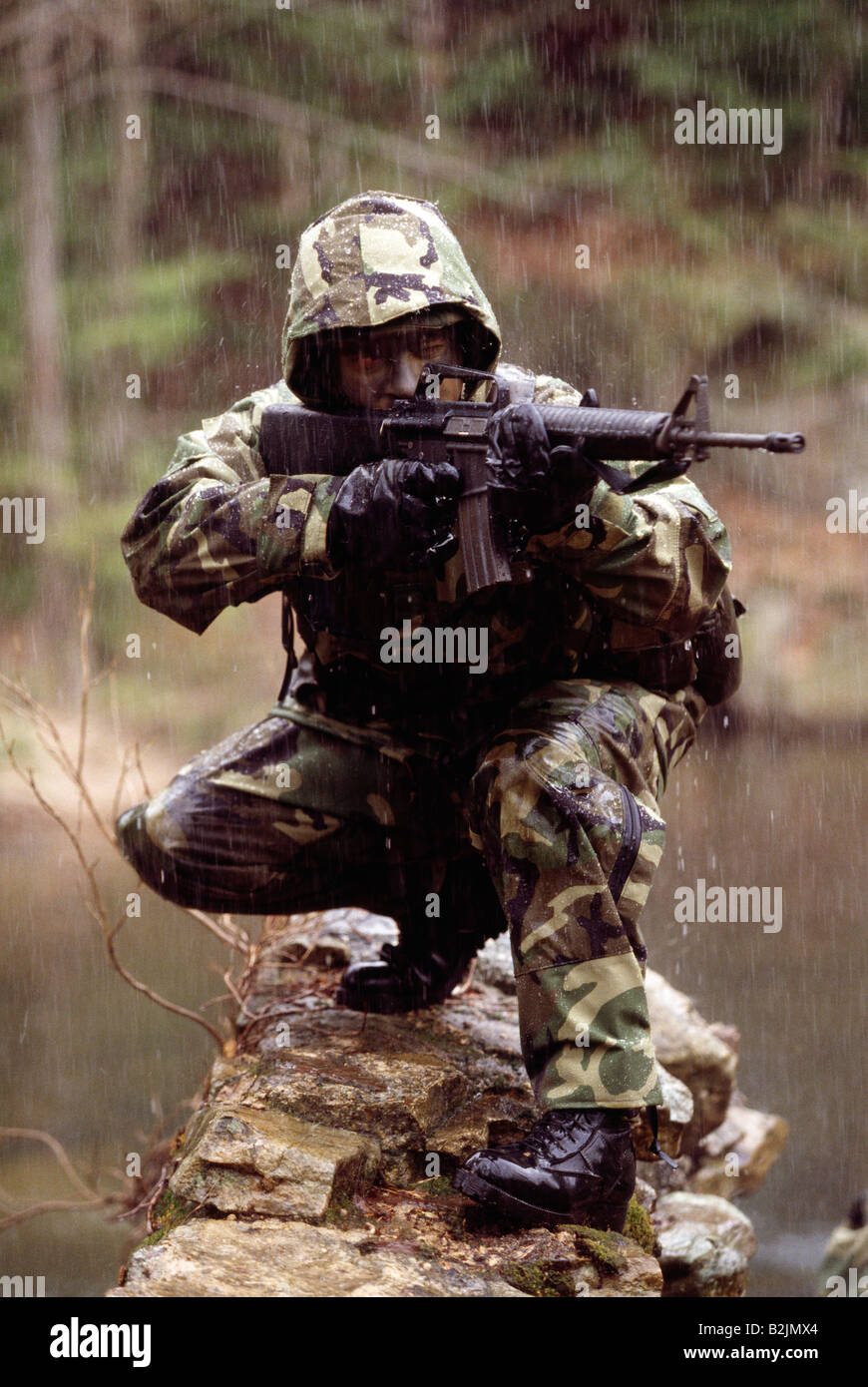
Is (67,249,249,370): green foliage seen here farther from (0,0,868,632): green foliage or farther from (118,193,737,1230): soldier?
(118,193,737,1230): soldier

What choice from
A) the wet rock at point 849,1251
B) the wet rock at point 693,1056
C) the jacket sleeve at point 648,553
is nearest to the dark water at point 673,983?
the wet rock at point 849,1251

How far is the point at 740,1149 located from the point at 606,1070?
2.56 meters

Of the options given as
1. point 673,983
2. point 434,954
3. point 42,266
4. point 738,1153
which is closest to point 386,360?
point 434,954

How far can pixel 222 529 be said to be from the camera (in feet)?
9.04

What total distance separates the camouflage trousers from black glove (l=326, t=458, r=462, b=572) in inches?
16.8

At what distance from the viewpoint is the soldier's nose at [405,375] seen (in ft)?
9.25

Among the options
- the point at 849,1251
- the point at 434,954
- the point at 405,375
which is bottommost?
the point at 849,1251

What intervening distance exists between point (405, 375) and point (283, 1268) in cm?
174

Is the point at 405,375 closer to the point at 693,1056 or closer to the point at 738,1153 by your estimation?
the point at 693,1056

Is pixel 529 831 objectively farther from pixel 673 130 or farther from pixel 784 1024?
pixel 673 130

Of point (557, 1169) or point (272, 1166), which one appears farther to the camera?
point (272, 1166)

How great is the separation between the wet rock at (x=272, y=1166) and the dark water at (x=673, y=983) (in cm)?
223

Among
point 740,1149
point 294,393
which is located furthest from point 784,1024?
point 294,393

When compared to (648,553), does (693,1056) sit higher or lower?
lower
